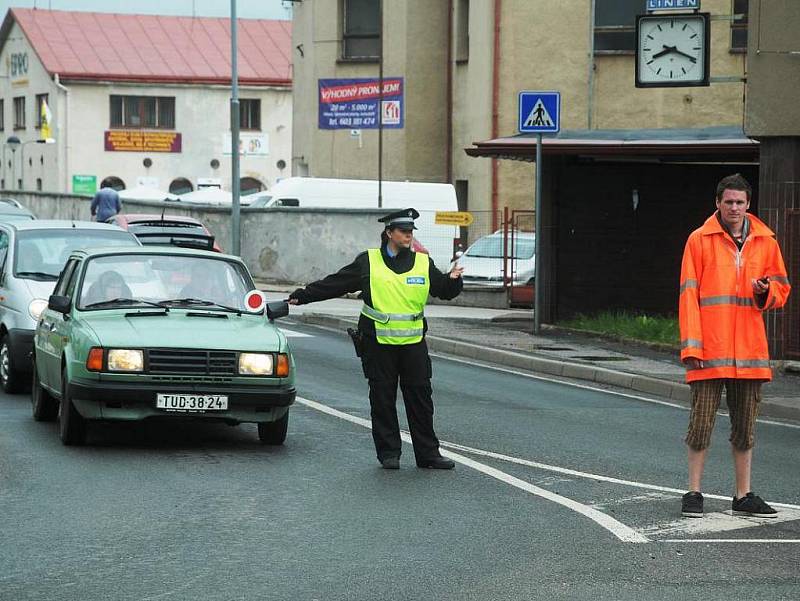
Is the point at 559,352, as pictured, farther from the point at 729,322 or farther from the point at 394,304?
the point at 729,322

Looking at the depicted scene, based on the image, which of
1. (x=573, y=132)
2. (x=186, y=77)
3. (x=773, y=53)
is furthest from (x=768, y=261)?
(x=186, y=77)

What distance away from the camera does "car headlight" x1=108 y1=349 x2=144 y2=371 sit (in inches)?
442

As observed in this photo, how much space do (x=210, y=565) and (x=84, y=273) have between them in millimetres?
5402

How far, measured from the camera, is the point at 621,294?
86.6 ft

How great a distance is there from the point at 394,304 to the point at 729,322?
271 cm

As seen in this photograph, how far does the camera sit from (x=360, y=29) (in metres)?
45.2

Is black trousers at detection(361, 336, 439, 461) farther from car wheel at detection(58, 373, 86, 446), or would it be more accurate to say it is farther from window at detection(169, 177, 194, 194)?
window at detection(169, 177, 194, 194)

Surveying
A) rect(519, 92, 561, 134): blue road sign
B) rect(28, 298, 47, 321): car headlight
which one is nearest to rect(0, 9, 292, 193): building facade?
rect(519, 92, 561, 134): blue road sign

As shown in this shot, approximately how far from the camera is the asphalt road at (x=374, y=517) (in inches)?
292

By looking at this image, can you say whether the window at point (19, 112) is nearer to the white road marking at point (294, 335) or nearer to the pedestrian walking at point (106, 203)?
the pedestrian walking at point (106, 203)

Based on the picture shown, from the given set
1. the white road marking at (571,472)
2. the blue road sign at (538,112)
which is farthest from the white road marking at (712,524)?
the blue road sign at (538,112)

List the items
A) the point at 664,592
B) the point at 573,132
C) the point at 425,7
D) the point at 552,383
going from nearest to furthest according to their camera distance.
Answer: the point at 664,592 < the point at 552,383 < the point at 573,132 < the point at 425,7

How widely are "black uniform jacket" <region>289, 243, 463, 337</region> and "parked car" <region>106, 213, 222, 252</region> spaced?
14480 millimetres

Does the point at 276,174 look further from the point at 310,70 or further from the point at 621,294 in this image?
the point at 621,294
